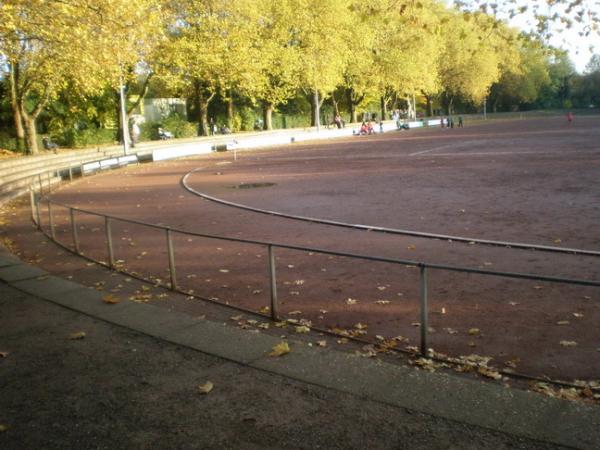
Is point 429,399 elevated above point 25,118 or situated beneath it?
situated beneath

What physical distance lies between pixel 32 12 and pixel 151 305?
17.3 meters

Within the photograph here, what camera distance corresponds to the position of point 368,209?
16.4 metres

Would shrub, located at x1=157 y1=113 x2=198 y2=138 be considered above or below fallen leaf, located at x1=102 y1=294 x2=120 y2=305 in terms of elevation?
above

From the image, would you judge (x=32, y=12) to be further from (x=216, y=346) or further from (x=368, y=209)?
(x=216, y=346)

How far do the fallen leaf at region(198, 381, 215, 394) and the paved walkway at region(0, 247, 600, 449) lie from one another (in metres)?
0.06

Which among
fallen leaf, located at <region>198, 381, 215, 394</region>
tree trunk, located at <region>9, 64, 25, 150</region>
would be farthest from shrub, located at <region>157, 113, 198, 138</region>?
fallen leaf, located at <region>198, 381, 215, 394</region>

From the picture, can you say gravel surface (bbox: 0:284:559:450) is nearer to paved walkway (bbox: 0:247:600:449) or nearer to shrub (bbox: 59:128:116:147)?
paved walkway (bbox: 0:247:600:449)

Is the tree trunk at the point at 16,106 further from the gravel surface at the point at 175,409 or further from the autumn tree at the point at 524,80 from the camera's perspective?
the autumn tree at the point at 524,80

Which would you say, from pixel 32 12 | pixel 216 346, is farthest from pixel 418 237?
pixel 32 12

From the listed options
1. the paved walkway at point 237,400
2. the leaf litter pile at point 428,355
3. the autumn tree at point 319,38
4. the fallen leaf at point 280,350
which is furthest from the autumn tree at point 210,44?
the fallen leaf at point 280,350

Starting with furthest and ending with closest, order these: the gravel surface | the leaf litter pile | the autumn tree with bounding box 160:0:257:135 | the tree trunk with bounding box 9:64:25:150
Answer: the autumn tree with bounding box 160:0:257:135 < the tree trunk with bounding box 9:64:25:150 < the leaf litter pile < the gravel surface

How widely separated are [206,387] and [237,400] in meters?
0.37

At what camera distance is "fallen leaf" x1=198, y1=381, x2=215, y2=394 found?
5.43m

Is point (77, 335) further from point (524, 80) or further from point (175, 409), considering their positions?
point (524, 80)
